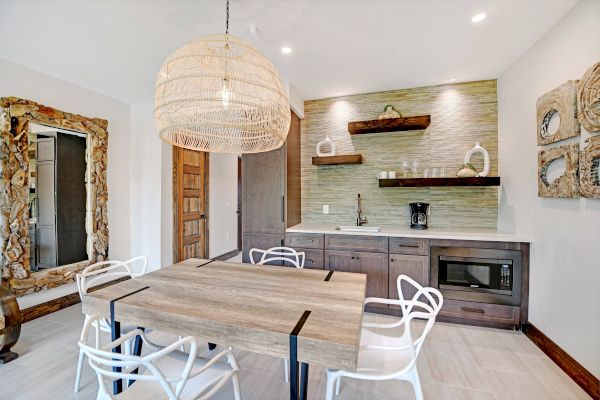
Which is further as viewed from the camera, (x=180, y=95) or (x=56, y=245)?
(x=56, y=245)

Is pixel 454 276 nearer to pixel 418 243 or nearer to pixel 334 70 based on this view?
pixel 418 243

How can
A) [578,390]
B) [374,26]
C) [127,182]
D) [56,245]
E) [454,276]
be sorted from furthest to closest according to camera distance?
[127,182] < [56,245] < [454,276] < [374,26] < [578,390]

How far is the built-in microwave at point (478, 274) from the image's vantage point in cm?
253

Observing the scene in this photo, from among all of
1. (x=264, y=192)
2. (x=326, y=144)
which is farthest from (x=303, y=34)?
(x=264, y=192)

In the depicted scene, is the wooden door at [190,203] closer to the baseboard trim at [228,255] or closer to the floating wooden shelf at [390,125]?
the baseboard trim at [228,255]

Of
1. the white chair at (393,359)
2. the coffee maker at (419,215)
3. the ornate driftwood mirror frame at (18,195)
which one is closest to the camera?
the white chair at (393,359)

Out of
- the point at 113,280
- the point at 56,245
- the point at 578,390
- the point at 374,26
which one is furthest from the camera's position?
the point at 113,280

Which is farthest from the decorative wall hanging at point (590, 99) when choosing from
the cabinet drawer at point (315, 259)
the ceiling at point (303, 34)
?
the cabinet drawer at point (315, 259)

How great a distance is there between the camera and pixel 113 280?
3654mm

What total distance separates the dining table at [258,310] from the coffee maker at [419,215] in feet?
5.26

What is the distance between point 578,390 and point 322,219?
2677 millimetres

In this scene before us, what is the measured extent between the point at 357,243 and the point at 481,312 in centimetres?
135

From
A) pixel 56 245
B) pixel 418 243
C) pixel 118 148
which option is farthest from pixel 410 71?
pixel 56 245

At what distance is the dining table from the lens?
1096 millimetres
